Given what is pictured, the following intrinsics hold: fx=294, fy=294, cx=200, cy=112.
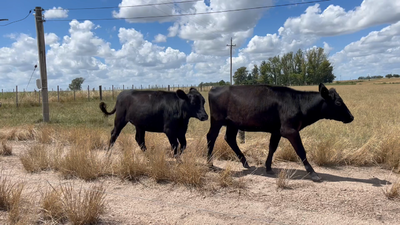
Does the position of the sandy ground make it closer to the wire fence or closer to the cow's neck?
the cow's neck

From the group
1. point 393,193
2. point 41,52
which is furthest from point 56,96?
point 393,193

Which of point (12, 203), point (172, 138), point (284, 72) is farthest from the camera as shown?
point (284, 72)

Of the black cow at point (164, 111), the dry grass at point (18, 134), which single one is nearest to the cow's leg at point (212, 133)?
the black cow at point (164, 111)

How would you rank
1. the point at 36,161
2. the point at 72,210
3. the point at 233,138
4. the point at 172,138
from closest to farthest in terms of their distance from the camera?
the point at 72,210
the point at 36,161
the point at 172,138
the point at 233,138

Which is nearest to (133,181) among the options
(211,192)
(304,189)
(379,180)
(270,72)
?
(211,192)

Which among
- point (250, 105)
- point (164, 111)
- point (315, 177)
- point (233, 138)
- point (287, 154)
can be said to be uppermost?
point (250, 105)

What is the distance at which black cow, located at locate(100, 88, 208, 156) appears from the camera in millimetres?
6109

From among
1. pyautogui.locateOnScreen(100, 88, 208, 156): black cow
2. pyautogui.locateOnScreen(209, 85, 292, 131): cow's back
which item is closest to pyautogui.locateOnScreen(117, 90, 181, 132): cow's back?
pyautogui.locateOnScreen(100, 88, 208, 156): black cow

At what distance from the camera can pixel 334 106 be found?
532 centimetres

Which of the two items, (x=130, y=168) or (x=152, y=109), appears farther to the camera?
(x=152, y=109)

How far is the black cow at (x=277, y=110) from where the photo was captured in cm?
527

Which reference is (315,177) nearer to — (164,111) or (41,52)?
(164,111)

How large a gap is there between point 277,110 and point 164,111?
92.2 inches

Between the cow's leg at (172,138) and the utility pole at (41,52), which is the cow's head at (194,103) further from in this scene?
the utility pole at (41,52)
